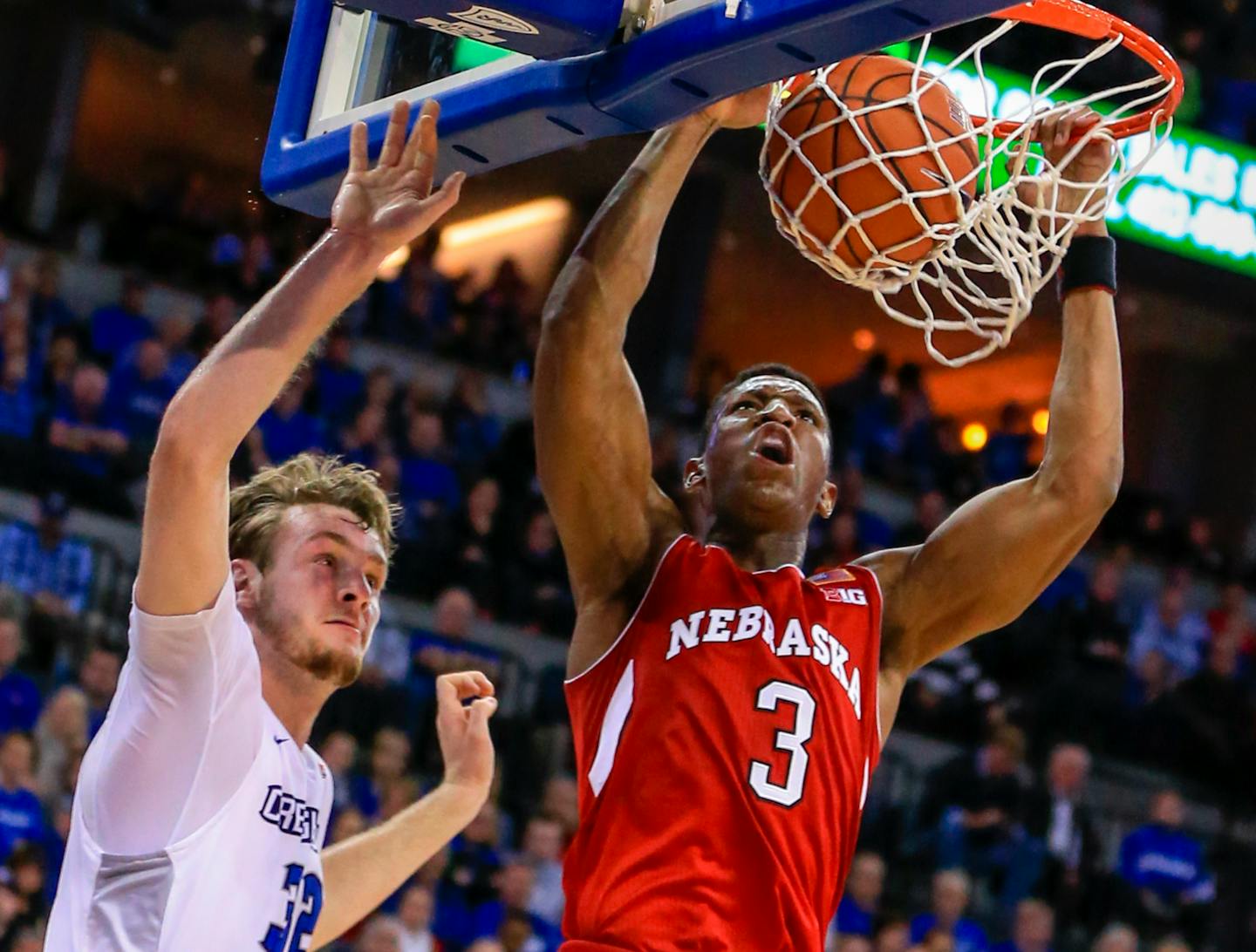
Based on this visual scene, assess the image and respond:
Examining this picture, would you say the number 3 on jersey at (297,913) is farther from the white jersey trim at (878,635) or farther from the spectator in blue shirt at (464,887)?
the spectator in blue shirt at (464,887)

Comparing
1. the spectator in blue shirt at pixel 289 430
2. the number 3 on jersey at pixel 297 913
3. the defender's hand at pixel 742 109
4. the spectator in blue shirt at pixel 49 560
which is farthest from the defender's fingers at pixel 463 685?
the spectator in blue shirt at pixel 289 430

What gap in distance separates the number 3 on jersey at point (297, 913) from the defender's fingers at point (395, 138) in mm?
1143

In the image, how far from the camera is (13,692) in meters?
7.48

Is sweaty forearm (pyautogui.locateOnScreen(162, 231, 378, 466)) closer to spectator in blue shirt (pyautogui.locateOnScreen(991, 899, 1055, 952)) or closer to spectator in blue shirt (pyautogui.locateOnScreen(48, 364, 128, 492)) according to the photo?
spectator in blue shirt (pyautogui.locateOnScreen(48, 364, 128, 492))

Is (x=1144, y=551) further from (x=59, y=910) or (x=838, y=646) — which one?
(x=59, y=910)

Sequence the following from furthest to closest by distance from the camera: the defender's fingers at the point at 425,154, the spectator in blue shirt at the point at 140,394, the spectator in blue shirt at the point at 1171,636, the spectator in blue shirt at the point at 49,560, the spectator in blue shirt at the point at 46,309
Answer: the spectator in blue shirt at the point at 1171,636 < the spectator in blue shirt at the point at 46,309 < the spectator in blue shirt at the point at 140,394 < the spectator in blue shirt at the point at 49,560 < the defender's fingers at the point at 425,154

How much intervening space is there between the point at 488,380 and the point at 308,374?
6.10 feet

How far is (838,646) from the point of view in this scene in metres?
3.29

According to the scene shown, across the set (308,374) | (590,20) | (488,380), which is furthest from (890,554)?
(488,380)

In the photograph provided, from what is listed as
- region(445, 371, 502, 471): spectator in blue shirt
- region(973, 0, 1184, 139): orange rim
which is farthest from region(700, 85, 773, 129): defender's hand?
region(445, 371, 502, 471): spectator in blue shirt

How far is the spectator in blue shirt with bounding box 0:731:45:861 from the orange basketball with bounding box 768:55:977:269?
473cm

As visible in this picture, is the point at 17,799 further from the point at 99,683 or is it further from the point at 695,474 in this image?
the point at 695,474

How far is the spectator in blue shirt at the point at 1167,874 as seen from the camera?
31.6 ft

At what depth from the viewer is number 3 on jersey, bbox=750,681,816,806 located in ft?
10.1
